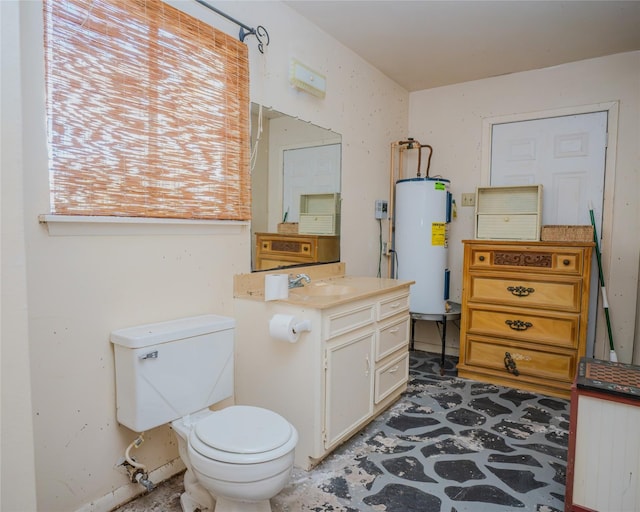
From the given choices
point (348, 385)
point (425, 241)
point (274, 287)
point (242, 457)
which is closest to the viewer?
point (242, 457)

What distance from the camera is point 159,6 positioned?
1.72m

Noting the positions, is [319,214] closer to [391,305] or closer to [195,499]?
[391,305]

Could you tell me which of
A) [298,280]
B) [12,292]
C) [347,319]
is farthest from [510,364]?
[12,292]

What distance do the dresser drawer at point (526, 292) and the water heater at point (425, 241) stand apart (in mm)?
317

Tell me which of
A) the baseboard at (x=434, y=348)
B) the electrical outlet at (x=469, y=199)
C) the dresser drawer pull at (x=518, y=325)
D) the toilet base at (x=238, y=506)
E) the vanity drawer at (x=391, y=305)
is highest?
the electrical outlet at (x=469, y=199)

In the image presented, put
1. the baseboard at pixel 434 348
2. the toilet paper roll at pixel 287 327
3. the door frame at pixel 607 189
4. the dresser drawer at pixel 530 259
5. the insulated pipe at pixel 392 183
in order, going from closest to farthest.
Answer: the toilet paper roll at pixel 287 327, the dresser drawer at pixel 530 259, the door frame at pixel 607 189, the insulated pipe at pixel 392 183, the baseboard at pixel 434 348

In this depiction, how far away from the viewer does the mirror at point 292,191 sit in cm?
232

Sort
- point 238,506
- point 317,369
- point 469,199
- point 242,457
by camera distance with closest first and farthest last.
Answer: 1. point 242,457
2. point 238,506
3. point 317,369
4. point 469,199

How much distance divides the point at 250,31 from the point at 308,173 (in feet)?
2.94

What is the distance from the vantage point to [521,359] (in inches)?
118

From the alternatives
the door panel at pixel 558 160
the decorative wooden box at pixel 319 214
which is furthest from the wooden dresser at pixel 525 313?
the decorative wooden box at pixel 319 214

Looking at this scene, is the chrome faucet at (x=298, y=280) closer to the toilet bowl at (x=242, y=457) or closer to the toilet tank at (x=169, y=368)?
the toilet tank at (x=169, y=368)

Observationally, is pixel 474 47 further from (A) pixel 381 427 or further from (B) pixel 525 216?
(A) pixel 381 427

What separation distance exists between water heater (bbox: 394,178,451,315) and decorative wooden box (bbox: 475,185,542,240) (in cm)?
30
